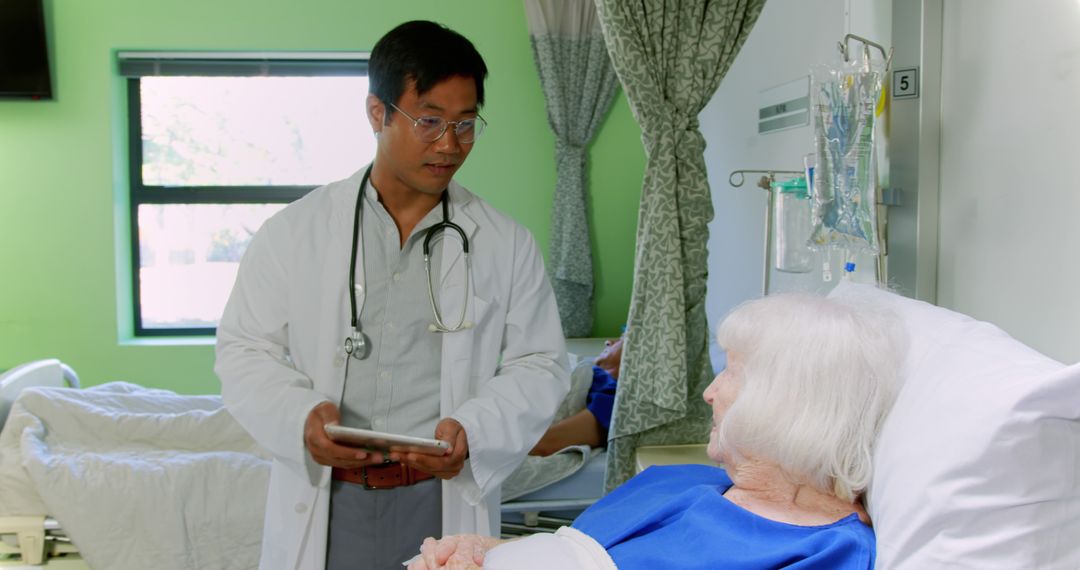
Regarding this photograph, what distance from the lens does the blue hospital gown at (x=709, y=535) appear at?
3.53 ft

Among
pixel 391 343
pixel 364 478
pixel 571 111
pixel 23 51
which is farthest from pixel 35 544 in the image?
pixel 571 111

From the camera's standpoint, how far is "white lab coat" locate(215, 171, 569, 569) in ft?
5.30

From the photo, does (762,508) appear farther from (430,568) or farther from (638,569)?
(430,568)

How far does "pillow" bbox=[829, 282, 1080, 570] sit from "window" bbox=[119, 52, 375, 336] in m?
3.91

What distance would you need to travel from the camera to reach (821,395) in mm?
1137

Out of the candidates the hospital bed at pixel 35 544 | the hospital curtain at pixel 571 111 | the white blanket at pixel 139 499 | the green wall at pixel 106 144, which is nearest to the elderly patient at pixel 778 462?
the white blanket at pixel 139 499

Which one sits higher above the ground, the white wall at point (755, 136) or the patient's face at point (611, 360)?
the white wall at point (755, 136)

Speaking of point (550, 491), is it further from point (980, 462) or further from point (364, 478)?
point (980, 462)

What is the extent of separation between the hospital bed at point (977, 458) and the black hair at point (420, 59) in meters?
0.91

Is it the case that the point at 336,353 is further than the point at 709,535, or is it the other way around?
the point at 336,353

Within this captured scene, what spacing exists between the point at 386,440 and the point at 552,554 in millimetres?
363

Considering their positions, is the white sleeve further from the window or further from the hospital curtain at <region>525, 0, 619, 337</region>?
the window

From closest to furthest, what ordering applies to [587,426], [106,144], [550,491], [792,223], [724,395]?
[724,395], [792,223], [550,491], [587,426], [106,144]

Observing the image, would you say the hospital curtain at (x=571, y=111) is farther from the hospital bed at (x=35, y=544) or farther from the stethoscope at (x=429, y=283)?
the stethoscope at (x=429, y=283)
